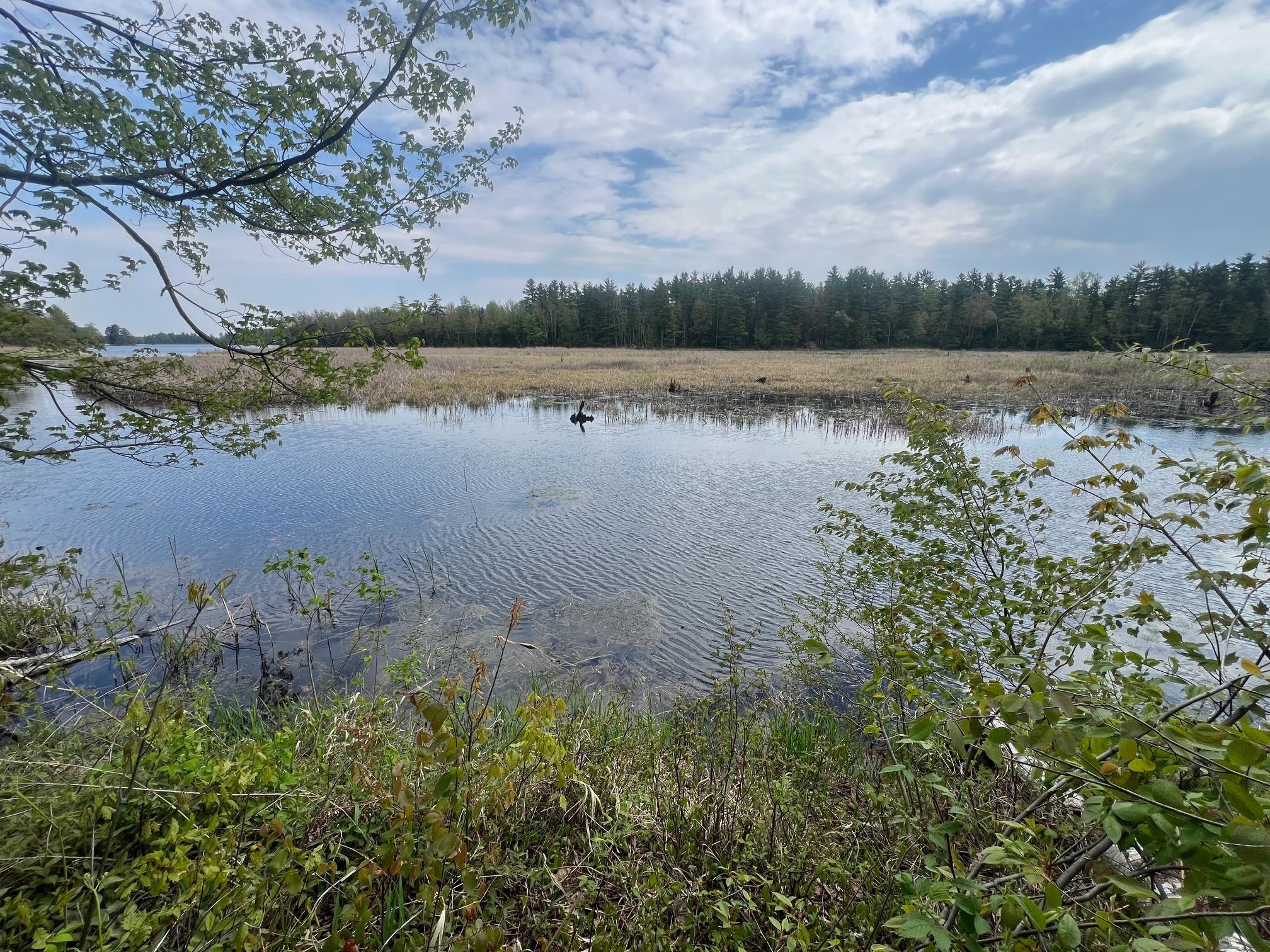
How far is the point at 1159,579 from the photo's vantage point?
840cm

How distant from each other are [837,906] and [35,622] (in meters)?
9.95

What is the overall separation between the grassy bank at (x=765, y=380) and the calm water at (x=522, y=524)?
10333 millimetres

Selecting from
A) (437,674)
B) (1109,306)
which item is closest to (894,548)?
(437,674)

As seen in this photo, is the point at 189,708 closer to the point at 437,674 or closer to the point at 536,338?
the point at 437,674

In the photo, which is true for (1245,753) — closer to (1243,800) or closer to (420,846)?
(1243,800)

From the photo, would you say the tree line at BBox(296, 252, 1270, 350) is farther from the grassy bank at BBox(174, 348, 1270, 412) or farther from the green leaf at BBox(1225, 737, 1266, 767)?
the green leaf at BBox(1225, 737, 1266, 767)

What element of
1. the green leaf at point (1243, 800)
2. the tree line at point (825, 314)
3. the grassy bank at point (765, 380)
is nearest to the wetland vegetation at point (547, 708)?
the green leaf at point (1243, 800)

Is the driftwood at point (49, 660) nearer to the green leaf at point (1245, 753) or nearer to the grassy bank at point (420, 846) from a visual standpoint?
the grassy bank at point (420, 846)

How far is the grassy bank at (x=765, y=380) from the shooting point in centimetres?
2972

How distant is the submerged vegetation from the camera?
1.25m

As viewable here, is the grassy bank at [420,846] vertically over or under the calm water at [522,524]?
over

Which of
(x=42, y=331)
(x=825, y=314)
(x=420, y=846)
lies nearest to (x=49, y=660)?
(x=42, y=331)

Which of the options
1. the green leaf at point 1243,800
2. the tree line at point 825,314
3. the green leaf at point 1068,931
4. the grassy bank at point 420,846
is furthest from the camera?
the tree line at point 825,314

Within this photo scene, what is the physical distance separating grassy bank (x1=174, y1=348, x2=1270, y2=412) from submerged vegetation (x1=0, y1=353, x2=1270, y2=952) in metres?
24.3
